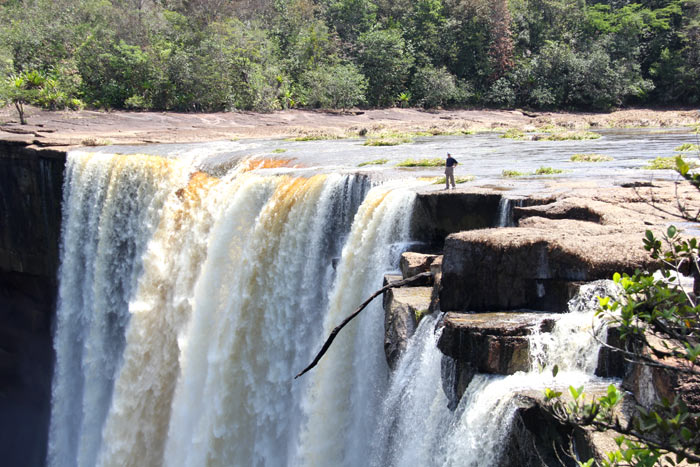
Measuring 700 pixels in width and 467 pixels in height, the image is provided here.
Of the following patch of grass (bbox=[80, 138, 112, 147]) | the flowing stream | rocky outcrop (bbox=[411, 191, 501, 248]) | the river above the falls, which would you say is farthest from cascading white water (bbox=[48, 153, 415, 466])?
patch of grass (bbox=[80, 138, 112, 147])

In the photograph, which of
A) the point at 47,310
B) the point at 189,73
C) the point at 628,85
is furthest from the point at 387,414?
the point at 628,85

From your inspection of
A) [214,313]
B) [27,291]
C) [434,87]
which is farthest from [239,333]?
[434,87]

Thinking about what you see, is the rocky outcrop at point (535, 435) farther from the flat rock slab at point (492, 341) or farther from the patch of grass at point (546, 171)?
the patch of grass at point (546, 171)

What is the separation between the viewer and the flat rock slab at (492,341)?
22.8ft

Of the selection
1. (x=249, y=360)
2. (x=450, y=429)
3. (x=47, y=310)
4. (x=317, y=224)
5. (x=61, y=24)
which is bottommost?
(x=47, y=310)

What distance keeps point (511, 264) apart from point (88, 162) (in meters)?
14.6

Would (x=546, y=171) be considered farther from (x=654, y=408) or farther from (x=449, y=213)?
(x=654, y=408)

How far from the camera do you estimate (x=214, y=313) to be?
13984 millimetres

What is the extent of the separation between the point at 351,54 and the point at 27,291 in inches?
1117

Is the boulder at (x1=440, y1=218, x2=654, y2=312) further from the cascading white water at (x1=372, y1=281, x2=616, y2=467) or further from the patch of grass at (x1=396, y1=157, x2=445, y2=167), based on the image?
the patch of grass at (x1=396, y1=157, x2=445, y2=167)

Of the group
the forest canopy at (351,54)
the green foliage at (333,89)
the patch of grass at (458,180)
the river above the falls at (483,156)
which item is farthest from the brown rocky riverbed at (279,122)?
the patch of grass at (458,180)

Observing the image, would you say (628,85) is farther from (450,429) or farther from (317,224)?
(450,429)

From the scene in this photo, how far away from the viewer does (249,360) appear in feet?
42.5

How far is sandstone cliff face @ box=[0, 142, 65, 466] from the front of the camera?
20.6 metres
